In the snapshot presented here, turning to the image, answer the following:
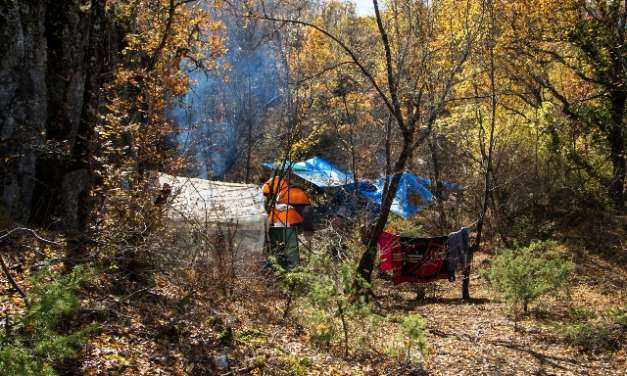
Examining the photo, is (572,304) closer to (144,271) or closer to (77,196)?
(144,271)

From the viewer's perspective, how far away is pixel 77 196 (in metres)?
6.54

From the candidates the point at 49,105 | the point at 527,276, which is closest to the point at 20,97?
the point at 49,105

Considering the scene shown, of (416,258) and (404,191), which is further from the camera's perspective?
(404,191)

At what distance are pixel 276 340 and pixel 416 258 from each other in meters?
4.26

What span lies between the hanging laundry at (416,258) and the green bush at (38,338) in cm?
686

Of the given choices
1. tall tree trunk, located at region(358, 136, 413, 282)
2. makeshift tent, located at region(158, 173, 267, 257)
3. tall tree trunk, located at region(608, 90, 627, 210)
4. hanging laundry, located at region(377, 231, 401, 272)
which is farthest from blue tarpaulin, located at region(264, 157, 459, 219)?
tall tree trunk, located at region(358, 136, 413, 282)

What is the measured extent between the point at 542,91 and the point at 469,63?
3.04 metres

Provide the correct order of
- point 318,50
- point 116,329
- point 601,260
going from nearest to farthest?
point 116,329 < point 601,260 < point 318,50

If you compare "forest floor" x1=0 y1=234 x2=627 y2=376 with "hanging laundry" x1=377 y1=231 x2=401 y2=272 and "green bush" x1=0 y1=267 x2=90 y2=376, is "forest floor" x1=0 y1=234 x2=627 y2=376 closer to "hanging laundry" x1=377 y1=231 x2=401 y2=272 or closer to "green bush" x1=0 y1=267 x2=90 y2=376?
"green bush" x1=0 y1=267 x2=90 y2=376

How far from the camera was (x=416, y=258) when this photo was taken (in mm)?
9492

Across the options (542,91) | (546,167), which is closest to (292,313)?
(546,167)

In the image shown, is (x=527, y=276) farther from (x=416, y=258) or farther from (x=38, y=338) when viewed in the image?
(x=38, y=338)

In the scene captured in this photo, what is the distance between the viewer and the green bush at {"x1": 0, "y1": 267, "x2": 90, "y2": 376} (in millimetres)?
2589

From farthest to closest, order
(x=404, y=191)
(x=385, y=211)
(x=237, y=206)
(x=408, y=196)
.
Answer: (x=404, y=191), (x=408, y=196), (x=237, y=206), (x=385, y=211)
